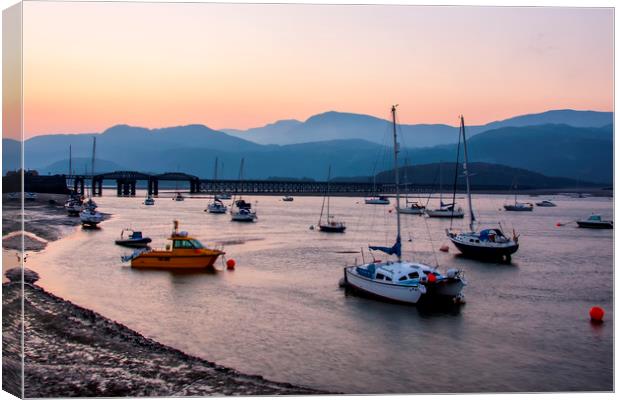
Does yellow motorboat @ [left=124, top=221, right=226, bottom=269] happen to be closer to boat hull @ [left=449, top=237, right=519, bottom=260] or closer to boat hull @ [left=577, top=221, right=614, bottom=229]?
boat hull @ [left=449, top=237, right=519, bottom=260]

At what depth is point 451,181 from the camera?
5512 inches

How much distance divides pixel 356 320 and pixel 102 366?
7261 millimetres

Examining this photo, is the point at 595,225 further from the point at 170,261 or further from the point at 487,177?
the point at 487,177

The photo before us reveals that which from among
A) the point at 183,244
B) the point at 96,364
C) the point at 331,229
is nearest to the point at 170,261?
the point at 183,244

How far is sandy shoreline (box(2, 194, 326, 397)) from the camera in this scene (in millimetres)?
9656

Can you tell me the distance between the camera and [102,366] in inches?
462

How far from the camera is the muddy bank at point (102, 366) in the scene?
9664 mm

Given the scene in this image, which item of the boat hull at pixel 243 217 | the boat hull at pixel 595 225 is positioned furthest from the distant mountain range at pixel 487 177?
the boat hull at pixel 243 217

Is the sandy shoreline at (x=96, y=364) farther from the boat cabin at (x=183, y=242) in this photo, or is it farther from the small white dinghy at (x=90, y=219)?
the small white dinghy at (x=90, y=219)

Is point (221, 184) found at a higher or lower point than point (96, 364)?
higher

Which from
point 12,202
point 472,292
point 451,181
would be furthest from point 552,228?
point 451,181

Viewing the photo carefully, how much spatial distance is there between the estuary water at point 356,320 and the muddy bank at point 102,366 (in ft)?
2.76

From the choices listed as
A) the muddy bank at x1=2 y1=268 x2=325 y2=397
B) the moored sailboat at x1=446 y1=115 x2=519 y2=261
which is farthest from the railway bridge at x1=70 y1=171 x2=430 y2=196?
the muddy bank at x1=2 y1=268 x2=325 y2=397

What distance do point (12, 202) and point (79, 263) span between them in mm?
18018
